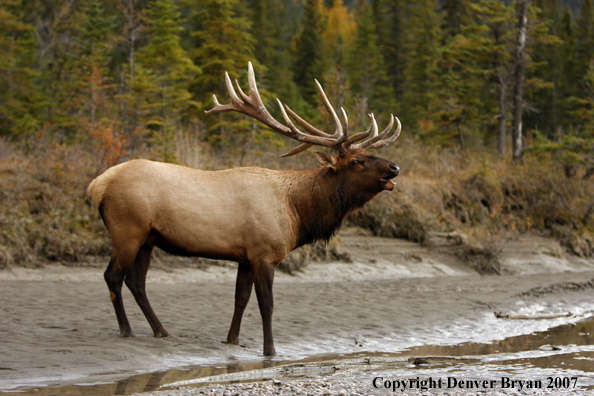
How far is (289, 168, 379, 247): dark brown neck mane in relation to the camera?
7.45 metres

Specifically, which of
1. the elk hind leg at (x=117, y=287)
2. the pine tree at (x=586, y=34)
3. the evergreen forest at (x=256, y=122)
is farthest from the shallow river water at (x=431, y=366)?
the pine tree at (x=586, y=34)

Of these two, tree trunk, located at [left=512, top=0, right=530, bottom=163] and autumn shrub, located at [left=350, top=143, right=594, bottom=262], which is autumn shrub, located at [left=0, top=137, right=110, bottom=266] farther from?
tree trunk, located at [left=512, top=0, right=530, bottom=163]

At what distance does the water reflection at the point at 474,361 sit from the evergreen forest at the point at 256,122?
6.82 metres

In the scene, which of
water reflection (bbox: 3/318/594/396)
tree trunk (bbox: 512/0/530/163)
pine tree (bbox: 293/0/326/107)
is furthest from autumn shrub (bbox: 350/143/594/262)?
pine tree (bbox: 293/0/326/107)

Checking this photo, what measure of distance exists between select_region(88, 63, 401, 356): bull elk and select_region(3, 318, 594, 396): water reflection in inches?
39.6

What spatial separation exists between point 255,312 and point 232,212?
2.67 meters

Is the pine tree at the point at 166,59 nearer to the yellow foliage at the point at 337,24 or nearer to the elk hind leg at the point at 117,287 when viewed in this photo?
the elk hind leg at the point at 117,287

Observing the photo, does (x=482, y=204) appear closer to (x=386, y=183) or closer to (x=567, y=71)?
(x=386, y=183)

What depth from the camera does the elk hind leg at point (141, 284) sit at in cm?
726

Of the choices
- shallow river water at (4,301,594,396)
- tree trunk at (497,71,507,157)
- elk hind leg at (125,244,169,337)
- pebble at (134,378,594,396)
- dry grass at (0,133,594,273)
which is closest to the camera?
pebble at (134,378,594,396)

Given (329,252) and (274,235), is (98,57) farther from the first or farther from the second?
(274,235)

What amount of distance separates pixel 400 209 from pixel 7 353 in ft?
40.4

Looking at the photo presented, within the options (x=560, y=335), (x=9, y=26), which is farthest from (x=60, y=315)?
(x=9, y=26)

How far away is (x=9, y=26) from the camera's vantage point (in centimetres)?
2872
